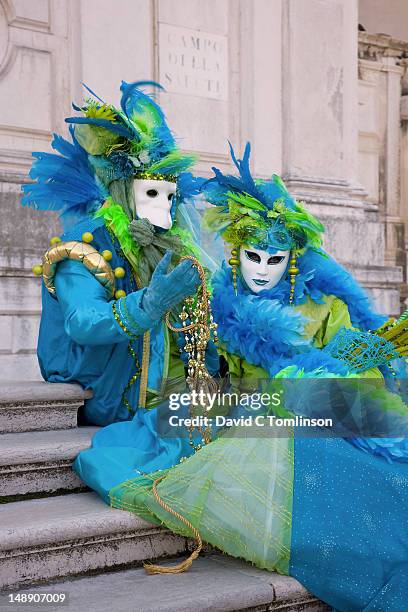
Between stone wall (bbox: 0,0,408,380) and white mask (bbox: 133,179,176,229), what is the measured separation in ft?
5.34

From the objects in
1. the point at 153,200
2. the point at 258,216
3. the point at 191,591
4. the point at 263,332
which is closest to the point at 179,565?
the point at 191,591

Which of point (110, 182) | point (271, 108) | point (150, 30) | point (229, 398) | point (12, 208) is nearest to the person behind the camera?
point (229, 398)

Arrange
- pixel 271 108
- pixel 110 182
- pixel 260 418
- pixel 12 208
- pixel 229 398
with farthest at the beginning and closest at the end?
pixel 271 108 → pixel 12 208 → pixel 110 182 → pixel 229 398 → pixel 260 418

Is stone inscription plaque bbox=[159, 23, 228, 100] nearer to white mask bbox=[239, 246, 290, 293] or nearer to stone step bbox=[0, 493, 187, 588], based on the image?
white mask bbox=[239, 246, 290, 293]

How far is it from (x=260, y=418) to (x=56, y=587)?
2.83ft

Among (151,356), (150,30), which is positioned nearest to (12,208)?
(150,30)

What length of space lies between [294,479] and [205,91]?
3659mm

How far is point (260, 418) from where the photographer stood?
2938 mm

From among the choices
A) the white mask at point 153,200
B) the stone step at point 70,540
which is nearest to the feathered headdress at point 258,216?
the white mask at point 153,200

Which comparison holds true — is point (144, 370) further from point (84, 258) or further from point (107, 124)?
point (107, 124)

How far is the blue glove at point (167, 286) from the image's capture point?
303cm

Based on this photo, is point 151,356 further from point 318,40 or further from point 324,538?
point 318,40

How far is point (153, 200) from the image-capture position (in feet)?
11.5

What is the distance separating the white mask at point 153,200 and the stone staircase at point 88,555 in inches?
37.1
